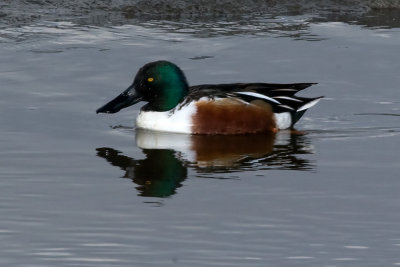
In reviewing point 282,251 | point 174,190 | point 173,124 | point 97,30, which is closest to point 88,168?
point 174,190

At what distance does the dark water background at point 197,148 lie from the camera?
784cm

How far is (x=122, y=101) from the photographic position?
1116 centimetres

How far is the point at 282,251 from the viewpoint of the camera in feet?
25.2

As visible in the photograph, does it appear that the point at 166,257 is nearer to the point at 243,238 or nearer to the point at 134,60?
the point at 243,238

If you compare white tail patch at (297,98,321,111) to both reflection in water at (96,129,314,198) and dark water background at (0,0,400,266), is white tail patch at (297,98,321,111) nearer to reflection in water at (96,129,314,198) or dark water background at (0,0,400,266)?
dark water background at (0,0,400,266)

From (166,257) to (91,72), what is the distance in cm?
503

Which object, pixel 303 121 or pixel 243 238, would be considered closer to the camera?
pixel 243 238

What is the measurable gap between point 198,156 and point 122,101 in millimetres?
1254

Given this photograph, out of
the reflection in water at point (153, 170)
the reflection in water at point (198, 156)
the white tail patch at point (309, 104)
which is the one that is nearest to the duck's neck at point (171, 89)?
the reflection in water at point (198, 156)

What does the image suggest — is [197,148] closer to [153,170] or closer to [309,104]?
[153,170]

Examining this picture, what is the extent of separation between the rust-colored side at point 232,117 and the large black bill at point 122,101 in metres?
0.58

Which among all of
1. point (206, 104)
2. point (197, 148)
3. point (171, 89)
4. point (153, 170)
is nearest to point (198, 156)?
point (197, 148)

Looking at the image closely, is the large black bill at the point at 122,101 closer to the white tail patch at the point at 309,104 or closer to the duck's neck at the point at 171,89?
the duck's neck at the point at 171,89

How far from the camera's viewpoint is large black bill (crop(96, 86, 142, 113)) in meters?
11.0
